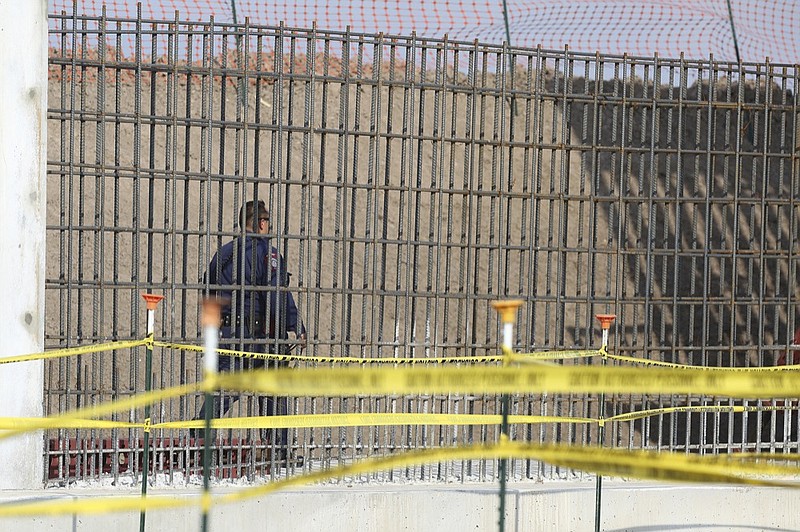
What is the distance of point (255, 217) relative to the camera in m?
6.91

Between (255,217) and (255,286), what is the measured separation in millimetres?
433

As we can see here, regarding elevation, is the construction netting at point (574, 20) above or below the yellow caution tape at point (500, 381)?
above

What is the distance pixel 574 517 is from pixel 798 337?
307 centimetres

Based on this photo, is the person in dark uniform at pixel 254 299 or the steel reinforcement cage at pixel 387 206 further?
the person in dark uniform at pixel 254 299

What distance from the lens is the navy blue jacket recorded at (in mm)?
6816

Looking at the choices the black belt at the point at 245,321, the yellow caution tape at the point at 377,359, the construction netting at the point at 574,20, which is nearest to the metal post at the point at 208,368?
the yellow caution tape at the point at 377,359

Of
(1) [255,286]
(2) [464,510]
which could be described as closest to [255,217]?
(1) [255,286]

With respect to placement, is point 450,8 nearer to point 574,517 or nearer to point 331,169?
point 331,169

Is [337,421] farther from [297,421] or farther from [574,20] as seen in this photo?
[574,20]

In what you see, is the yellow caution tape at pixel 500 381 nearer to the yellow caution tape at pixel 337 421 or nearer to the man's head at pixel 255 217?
the yellow caution tape at pixel 337 421

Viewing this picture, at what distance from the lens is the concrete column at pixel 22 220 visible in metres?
6.34

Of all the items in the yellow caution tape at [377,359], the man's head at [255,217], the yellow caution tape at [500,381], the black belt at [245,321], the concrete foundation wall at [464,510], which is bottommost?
the concrete foundation wall at [464,510]

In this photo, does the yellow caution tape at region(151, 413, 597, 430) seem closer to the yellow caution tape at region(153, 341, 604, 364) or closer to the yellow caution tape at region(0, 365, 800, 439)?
the yellow caution tape at region(153, 341, 604, 364)

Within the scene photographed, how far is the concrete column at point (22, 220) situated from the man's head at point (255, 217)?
Result: 115 centimetres
